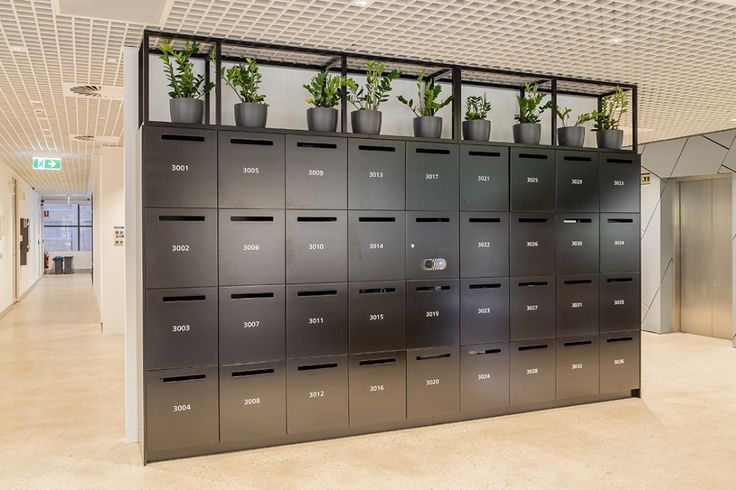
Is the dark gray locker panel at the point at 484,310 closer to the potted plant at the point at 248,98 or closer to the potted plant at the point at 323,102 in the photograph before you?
the potted plant at the point at 323,102

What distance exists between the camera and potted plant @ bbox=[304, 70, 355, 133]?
179 inches

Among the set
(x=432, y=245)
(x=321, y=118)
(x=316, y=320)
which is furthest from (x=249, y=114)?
(x=432, y=245)

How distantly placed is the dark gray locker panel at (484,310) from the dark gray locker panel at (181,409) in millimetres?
2009

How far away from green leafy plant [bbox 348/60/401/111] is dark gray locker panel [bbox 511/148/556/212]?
1.21m

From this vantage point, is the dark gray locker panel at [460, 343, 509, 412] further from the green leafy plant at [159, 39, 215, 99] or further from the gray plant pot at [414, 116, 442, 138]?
the green leafy plant at [159, 39, 215, 99]

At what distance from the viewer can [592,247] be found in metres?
5.52

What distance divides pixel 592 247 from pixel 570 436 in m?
1.70

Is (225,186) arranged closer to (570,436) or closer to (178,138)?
(178,138)

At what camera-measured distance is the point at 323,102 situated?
4602 mm

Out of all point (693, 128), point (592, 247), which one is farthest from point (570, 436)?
point (693, 128)

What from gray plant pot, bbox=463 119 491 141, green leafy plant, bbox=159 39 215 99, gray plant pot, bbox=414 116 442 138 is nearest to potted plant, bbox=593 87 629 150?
gray plant pot, bbox=463 119 491 141

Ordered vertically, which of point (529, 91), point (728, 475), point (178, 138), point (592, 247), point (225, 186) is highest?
point (529, 91)

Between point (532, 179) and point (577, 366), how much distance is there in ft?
5.49

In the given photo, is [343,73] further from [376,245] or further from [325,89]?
[376,245]
